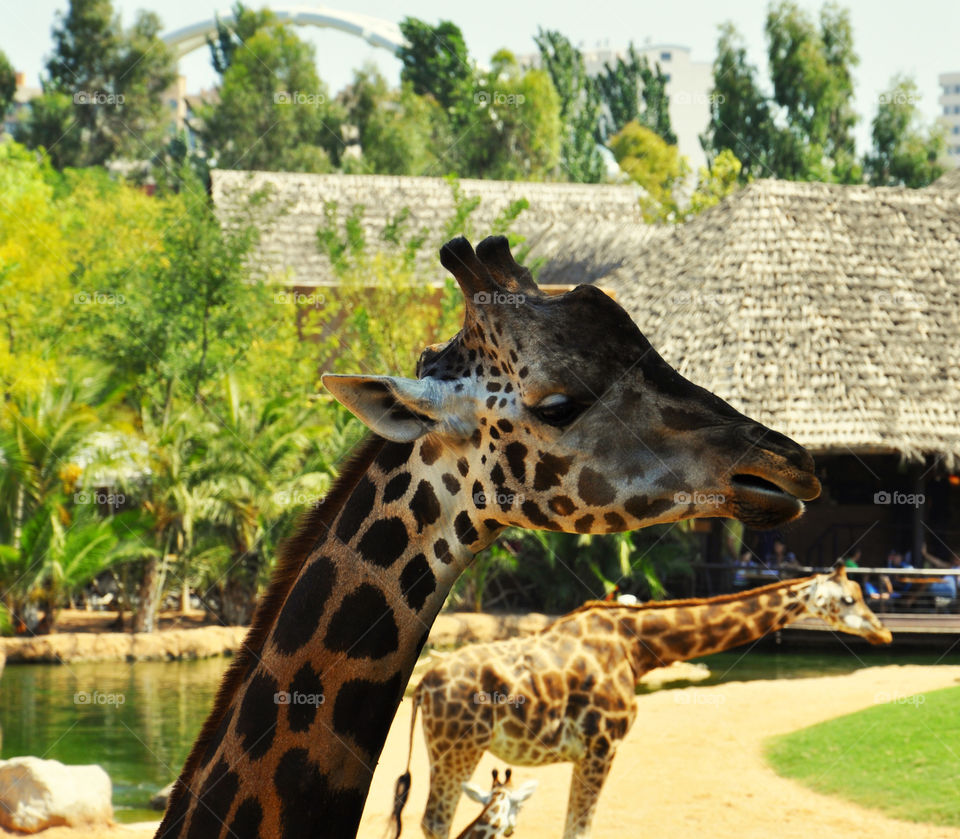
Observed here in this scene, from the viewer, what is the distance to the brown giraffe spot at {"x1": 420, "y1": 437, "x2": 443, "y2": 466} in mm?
2707

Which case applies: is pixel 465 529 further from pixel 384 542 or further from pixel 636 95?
pixel 636 95

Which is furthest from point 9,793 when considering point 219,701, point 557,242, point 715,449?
point 557,242

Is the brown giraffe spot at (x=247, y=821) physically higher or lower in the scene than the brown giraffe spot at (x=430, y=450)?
lower

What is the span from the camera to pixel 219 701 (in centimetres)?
286

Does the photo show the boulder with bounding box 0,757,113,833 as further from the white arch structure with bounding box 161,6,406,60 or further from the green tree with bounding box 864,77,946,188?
the white arch structure with bounding box 161,6,406,60

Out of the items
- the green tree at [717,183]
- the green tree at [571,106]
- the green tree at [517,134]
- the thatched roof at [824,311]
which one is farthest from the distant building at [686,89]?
the thatched roof at [824,311]

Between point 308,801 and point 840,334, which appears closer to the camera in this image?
point 308,801

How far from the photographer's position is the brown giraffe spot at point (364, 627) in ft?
8.70

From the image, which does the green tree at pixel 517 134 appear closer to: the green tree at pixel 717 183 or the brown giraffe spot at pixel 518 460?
the green tree at pixel 717 183

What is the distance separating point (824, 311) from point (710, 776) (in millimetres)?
10848

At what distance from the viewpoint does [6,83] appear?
48.5m

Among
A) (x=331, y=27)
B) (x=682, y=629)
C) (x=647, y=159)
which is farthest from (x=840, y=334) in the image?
(x=331, y=27)

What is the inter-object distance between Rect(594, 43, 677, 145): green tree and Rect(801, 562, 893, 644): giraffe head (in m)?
47.4

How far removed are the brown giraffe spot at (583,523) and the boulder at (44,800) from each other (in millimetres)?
8061
